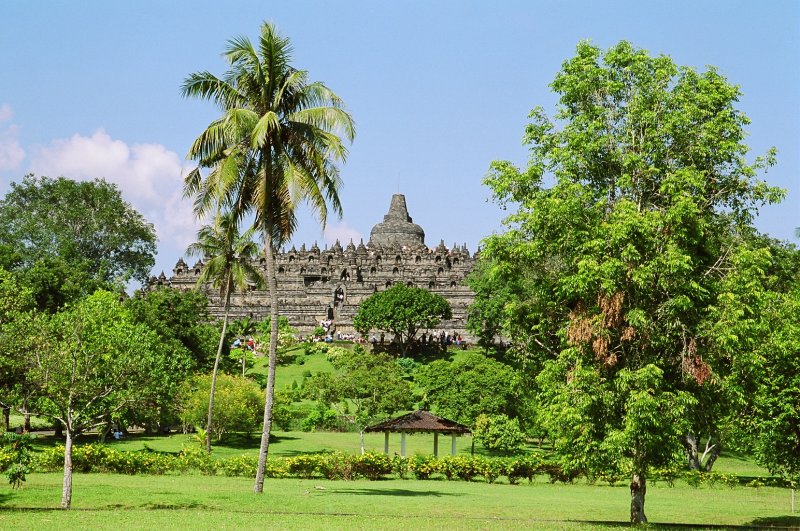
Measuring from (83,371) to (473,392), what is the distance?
96.7ft

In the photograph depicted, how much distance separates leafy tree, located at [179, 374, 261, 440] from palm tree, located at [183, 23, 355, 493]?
20895 millimetres

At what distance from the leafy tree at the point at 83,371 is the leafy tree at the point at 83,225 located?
185ft

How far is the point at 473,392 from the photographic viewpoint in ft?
161

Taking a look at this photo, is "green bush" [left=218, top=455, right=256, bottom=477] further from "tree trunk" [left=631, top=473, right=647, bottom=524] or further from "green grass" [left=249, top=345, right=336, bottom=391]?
"green grass" [left=249, top=345, right=336, bottom=391]

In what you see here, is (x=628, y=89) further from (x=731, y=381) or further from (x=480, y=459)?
(x=480, y=459)

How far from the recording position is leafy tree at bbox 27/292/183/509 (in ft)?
72.3

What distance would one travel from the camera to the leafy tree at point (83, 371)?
22.0 m

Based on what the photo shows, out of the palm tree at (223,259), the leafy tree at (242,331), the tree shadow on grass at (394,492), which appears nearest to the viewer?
the tree shadow on grass at (394,492)

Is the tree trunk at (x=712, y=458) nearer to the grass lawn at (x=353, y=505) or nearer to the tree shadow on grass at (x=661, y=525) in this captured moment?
the grass lawn at (x=353, y=505)

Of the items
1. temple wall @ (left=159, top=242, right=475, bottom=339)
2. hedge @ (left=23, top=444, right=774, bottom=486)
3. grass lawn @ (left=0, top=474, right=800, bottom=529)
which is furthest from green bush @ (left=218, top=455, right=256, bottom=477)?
temple wall @ (left=159, top=242, right=475, bottom=339)

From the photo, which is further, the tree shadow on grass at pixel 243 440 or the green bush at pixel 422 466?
the tree shadow on grass at pixel 243 440

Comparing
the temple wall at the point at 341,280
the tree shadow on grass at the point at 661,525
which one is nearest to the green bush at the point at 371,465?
the tree shadow on grass at the point at 661,525

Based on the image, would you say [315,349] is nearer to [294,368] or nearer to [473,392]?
[294,368]

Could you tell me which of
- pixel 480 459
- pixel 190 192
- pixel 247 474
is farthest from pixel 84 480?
pixel 480 459
